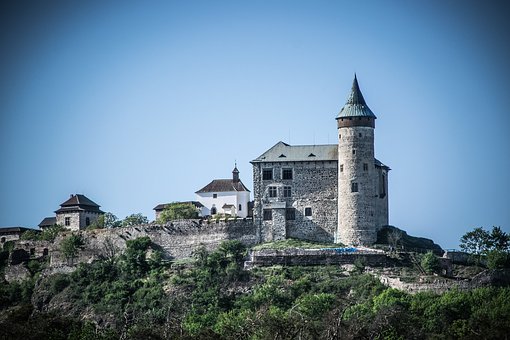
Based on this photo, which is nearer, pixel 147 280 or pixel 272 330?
pixel 272 330

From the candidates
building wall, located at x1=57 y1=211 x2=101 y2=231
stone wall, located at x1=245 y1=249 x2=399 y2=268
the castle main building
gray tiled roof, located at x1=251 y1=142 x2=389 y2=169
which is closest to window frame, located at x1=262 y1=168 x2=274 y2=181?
the castle main building

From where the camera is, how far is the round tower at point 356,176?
9519 cm

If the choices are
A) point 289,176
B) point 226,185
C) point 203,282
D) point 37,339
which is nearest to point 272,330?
point 37,339

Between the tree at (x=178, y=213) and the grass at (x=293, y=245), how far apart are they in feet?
26.4

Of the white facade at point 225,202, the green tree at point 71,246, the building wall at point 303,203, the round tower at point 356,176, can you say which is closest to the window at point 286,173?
the building wall at point 303,203

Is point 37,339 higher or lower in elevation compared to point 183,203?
lower

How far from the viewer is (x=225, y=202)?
345 ft

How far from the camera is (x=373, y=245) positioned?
94.7m

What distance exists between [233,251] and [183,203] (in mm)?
13008

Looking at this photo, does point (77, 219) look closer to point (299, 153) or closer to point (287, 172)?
point (287, 172)

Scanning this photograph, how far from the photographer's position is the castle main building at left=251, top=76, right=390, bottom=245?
95.4m

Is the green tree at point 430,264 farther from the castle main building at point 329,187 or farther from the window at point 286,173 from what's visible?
the window at point 286,173

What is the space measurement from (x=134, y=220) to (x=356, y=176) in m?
20.6

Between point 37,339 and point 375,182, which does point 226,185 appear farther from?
point 37,339
